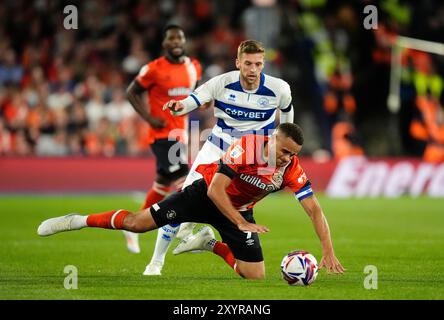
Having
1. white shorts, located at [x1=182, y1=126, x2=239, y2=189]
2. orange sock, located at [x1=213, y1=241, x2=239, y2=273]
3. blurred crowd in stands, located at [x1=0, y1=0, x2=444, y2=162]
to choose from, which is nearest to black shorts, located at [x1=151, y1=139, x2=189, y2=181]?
white shorts, located at [x1=182, y1=126, x2=239, y2=189]

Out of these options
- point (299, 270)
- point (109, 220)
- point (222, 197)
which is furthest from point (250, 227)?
point (109, 220)

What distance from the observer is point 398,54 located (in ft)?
77.4

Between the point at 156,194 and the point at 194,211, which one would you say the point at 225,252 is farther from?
the point at 156,194

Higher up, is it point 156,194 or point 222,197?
point 222,197

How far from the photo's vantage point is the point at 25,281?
30.1 feet

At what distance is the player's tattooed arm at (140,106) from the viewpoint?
39.5 ft

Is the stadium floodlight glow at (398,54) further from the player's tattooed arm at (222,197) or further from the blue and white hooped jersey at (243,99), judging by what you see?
the player's tattooed arm at (222,197)

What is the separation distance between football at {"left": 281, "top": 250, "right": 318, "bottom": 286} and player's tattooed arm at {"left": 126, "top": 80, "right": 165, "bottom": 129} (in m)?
3.67

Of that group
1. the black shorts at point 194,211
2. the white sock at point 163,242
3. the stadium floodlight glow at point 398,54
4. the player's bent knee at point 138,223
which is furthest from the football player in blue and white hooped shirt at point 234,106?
the stadium floodlight glow at point 398,54

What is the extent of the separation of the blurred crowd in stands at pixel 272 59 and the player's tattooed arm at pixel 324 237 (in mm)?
12968

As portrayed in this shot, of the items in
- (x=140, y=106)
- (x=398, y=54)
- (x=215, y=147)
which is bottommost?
(x=398, y=54)

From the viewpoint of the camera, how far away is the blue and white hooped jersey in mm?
10086

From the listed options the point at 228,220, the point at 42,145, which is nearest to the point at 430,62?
the point at 42,145

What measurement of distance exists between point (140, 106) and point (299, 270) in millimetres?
4057
